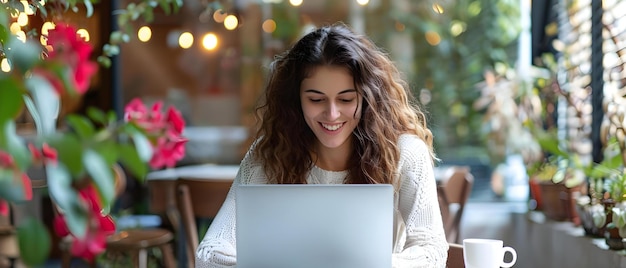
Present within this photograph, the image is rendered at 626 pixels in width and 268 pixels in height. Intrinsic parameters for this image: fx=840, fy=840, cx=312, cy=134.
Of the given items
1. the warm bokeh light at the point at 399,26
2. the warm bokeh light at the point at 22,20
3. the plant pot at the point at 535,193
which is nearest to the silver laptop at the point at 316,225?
the warm bokeh light at the point at 22,20

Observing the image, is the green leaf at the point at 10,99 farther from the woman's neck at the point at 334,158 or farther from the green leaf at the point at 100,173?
the woman's neck at the point at 334,158

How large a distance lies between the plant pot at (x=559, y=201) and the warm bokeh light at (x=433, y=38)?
1569mm

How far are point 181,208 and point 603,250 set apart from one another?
5.45 feet

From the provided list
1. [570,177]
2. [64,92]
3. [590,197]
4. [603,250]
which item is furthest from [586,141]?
[64,92]

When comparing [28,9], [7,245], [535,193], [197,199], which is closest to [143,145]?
[28,9]

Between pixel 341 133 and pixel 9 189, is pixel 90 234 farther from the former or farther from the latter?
pixel 341 133

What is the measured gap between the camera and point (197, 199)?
3559 mm

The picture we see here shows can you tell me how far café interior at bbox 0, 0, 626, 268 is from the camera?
10.2 ft

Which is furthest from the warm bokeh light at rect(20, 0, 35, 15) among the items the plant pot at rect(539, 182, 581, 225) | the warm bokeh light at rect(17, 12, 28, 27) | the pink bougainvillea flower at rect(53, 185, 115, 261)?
the plant pot at rect(539, 182, 581, 225)

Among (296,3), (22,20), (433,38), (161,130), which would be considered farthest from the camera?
(296,3)

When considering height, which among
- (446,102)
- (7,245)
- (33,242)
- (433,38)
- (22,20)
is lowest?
(7,245)

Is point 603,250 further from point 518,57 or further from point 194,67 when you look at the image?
point 194,67

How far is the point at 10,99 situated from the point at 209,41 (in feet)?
17.2

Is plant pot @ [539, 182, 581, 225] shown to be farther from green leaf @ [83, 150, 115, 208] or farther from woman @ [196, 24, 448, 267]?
green leaf @ [83, 150, 115, 208]
